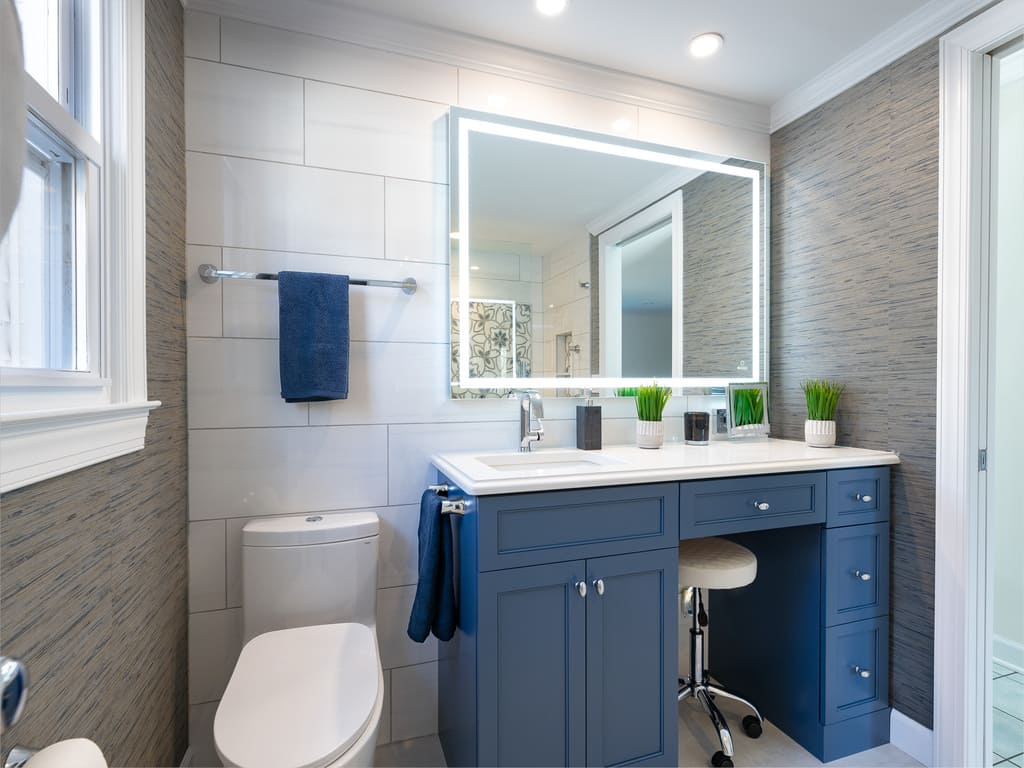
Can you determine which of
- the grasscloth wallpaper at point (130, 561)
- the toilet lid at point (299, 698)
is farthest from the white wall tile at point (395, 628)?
the grasscloth wallpaper at point (130, 561)

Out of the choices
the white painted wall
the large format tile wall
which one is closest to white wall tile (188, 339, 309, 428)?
the large format tile wall

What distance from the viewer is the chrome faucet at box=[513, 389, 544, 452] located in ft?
5.82

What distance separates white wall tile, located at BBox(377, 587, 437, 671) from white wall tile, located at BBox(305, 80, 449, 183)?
1435 millimetres

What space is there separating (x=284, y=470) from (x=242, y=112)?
1.13 metres

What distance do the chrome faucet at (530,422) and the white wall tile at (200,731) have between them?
1.26 metres

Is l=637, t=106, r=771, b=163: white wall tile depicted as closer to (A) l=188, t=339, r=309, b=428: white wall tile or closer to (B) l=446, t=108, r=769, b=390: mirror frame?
(B) l=446, t=108, r=769, b=390: mirror frame

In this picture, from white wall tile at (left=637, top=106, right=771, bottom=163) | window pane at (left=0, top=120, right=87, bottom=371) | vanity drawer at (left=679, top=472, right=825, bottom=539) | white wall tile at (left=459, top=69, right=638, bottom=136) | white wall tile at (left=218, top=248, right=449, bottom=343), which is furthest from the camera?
white wall tile at (left=637, top=106, right=771, bottom=163)

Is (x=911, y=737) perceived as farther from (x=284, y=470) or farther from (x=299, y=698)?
(x=284, y=470)

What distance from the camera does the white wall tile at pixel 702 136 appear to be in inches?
80.3

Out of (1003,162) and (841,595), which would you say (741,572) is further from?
(1003,162)

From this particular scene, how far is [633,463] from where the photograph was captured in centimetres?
155

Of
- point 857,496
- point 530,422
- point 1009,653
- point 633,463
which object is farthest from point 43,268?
point 1009,653

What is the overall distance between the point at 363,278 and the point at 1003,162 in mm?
2326

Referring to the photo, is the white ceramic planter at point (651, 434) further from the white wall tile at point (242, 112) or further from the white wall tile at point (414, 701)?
the white wall tile at point (242, 112)
